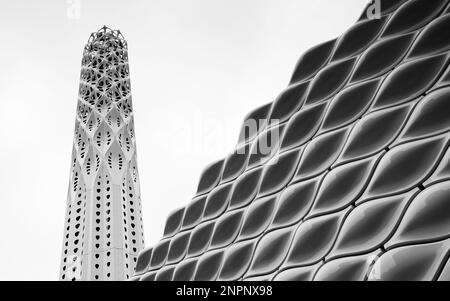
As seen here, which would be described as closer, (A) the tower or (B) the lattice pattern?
(B) the lattice pattern

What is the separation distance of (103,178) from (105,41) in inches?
562

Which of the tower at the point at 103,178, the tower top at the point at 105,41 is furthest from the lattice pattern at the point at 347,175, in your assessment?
the tower top at the point at 105,41

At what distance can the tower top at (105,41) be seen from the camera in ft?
180

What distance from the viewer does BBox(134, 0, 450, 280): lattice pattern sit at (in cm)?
1279

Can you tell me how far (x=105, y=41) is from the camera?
55.5 metres

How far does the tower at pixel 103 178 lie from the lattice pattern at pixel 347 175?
2004 cm

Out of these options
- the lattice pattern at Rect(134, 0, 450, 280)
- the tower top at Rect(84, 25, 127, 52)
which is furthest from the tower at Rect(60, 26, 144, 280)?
the lattice pattern at Rect(134, 0, 450, 280)

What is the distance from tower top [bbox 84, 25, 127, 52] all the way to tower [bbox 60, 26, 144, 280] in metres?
0.08

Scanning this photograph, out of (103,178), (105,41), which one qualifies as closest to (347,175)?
(103,178)

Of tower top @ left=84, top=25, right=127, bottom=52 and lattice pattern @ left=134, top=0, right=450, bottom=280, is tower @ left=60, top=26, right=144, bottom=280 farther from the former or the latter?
lattice pattern @ left=134, top=0, right=450, bottom=280

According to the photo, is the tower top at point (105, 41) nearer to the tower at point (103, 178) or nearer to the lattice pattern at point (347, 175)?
the tower at point (103, 178)
